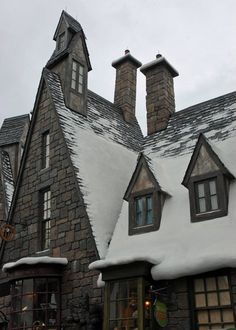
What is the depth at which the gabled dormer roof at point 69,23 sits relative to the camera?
1611 cm

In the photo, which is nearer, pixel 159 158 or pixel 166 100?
pixel 159 158

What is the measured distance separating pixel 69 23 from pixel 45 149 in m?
5.07

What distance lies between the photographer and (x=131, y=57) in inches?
722

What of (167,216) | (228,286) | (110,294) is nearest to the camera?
(228,286)

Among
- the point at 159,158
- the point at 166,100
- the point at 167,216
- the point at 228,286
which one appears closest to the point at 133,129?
the point at 166,100

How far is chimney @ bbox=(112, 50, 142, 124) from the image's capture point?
17812 mm

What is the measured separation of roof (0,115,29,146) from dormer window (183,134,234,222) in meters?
10.8

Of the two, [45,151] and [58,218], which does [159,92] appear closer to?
[45,151]

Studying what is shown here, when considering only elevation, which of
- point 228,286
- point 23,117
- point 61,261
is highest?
point 23,117

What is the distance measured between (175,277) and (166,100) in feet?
25.0

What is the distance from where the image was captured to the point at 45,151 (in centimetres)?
1398

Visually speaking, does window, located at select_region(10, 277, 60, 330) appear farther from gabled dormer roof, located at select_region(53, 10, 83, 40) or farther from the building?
gabled dormer roof, located at select_region(53, 10, 83, 40)

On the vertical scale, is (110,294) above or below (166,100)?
below

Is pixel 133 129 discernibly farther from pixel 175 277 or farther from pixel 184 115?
pixel 175 277
